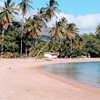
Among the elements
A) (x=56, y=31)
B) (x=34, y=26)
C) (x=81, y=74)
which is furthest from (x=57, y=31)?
(x=81, y=74)

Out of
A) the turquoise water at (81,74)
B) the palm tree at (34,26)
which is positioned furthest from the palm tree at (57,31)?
the turquoise water at (81,74)

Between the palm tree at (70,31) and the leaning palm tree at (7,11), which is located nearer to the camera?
the leaning palm tree at (7,11)

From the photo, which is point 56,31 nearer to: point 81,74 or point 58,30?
point 58,30

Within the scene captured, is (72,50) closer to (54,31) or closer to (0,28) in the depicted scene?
(54,31)

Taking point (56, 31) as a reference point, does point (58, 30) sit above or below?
above

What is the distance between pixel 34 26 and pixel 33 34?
1772 millimetres

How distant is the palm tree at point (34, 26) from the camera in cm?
7431

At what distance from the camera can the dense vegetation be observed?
74.2 m

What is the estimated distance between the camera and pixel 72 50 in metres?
97.5

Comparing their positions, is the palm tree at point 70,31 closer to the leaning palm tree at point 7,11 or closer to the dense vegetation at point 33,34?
the dense vegetation at point 33,34

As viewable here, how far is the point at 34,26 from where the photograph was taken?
244ft

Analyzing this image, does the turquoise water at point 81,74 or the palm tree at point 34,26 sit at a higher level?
the palm tree at point 34,26

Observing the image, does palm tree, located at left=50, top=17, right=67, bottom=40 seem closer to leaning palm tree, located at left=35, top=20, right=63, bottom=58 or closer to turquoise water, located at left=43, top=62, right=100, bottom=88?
leaning palm tree, located at left=35, top=20, right=63, bottom=58

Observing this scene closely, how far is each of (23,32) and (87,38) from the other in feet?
129
